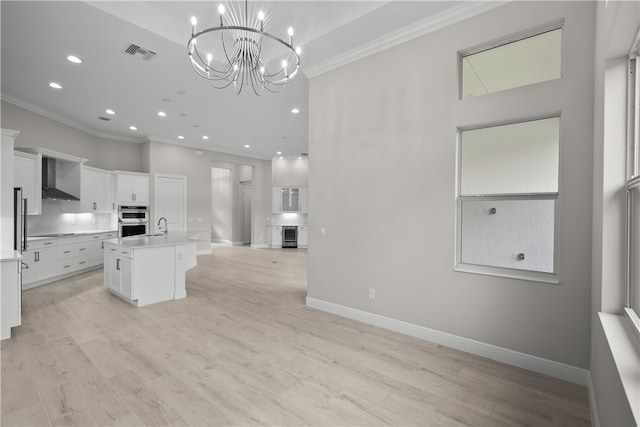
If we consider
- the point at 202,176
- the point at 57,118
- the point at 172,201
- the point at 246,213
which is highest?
the point at 57,118

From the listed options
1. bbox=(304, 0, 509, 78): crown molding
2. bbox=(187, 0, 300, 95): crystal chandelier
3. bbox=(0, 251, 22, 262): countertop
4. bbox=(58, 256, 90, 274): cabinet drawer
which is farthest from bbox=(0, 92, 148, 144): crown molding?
bbox=(304, 0, 509, 78): crown molding

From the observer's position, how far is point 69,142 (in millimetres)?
6633

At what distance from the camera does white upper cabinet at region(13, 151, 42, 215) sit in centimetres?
470

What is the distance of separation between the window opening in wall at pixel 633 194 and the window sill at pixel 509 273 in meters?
0.90

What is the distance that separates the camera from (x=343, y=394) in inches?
84.0

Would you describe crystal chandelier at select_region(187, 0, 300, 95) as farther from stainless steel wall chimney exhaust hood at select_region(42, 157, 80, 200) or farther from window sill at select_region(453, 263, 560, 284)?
stainless steel wall chimney exhaust hood at select_region(42, 157, 80, 200)

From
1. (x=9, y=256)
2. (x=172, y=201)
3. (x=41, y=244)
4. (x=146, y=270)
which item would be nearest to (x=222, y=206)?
(x=172, y=201)

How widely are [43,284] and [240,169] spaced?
26.1 ft

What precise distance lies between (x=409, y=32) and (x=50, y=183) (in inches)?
283

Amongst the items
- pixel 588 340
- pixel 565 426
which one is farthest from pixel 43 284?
pixel 588 340

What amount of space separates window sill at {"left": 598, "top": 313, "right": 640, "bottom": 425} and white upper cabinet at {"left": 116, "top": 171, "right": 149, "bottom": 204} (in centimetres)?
888

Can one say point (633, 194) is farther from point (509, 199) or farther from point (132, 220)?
point (132, 220)

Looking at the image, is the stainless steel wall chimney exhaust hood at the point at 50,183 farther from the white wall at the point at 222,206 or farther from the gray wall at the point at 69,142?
the white wall at the point at 222,206

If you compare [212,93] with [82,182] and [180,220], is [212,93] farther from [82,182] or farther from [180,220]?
[180,220]
